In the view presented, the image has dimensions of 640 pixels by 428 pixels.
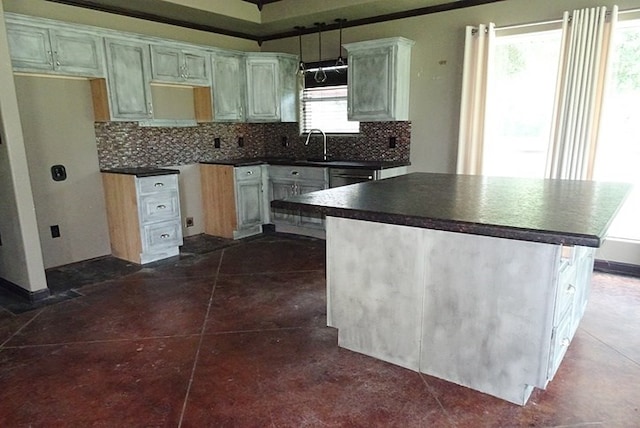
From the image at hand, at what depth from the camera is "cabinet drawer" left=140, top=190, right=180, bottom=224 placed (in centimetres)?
422

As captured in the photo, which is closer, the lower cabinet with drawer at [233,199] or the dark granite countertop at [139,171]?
the dark granite countertop at [139,171]

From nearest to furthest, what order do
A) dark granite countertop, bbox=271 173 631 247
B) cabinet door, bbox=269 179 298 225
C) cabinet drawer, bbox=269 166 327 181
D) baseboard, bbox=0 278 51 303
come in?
1. dark granite countertop, bbox=271 173 631 247
2. baseboard, bbox=0 278 51 303
3. cabinet drawer, bbox=269 166 327 181
4. cabinet door, bbox=269 179 298 225

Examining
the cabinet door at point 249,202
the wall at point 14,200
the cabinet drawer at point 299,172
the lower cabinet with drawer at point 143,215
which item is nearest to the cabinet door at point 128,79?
the lower cabinet with drawer at point 143,215

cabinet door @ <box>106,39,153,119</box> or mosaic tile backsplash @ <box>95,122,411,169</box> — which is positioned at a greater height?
cabinet door @ <box>106,39,153,119</box>

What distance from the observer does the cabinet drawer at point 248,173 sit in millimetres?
5025

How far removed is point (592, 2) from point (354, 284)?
10.8ft

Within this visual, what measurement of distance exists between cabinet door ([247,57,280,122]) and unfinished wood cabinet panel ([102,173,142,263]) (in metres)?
1.80

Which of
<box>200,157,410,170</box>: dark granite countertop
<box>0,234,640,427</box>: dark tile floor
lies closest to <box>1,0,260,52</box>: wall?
<box>200,157,410,170</box>: dark granite countertop

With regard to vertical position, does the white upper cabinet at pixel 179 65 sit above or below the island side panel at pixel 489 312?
above

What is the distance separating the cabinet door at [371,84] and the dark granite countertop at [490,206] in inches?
69.9

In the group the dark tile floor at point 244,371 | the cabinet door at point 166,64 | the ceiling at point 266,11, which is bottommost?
the dark tile floor at point 244,371

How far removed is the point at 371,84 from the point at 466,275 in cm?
310

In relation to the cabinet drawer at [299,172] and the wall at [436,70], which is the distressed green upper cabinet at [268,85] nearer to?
the cabinet drawer at [299,172]

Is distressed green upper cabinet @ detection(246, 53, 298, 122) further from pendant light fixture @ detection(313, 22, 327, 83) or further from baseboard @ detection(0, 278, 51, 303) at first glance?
baseboard @ detection(0, 278, 51, 303)
